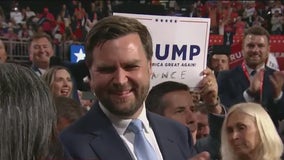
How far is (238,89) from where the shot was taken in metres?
4.57

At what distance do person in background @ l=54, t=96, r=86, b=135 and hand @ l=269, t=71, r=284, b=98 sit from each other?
1697mm

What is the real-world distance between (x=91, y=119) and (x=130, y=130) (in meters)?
0.13

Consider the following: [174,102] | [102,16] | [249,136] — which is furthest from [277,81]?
[102,16]

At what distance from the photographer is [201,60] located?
3.62 metres

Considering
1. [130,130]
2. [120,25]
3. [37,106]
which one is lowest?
[130,130]

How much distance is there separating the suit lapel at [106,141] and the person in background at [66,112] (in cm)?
76

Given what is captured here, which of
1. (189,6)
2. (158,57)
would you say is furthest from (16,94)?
(189,6)

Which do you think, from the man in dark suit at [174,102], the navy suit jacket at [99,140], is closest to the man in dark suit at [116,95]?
the navy suit jacket at [99,140]

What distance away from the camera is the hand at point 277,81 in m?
4.02

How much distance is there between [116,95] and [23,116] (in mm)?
625

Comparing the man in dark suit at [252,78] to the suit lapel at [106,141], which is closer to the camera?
the suit lapel at [106,141]

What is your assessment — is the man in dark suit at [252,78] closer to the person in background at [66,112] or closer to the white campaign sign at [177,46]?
the white campaign sign at [177,46]

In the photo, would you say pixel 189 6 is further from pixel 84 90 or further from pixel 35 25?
pixel 84 90

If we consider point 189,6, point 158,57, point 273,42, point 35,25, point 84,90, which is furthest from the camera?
point 189,6
